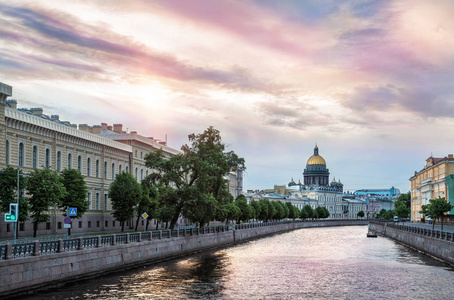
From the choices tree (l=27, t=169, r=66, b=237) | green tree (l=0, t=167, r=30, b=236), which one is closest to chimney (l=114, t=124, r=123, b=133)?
tree (l=27, t=169, r=66, b=237)

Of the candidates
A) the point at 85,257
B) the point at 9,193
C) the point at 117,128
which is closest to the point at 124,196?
the point at 117,128

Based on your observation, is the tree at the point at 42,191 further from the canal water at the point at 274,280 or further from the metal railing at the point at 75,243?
the canal water at the point at 274,280

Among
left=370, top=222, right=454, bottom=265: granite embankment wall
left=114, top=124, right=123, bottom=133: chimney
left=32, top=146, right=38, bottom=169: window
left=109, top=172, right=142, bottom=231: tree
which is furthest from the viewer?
left=114, top=124, right=123, bottom=133: chimney

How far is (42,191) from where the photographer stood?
50.7 metres

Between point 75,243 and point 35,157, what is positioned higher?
point 35,157

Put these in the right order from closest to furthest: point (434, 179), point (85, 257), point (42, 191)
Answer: point (85, 257), point (42, 191), point (434, 179)

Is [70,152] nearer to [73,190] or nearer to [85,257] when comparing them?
[73,190]

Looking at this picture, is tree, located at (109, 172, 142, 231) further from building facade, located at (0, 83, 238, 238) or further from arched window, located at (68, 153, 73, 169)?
arched window, located at (68, 153, 73, 169)

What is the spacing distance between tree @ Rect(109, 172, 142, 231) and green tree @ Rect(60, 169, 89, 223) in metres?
9.94

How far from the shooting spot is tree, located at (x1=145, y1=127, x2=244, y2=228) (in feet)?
182

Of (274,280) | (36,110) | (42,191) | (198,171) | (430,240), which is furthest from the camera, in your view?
(36,110)

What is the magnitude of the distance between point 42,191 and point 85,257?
1876 centimetres

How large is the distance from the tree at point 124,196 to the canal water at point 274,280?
1958 centimetres

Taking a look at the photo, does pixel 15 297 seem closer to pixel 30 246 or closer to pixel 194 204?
pixel 30 246
